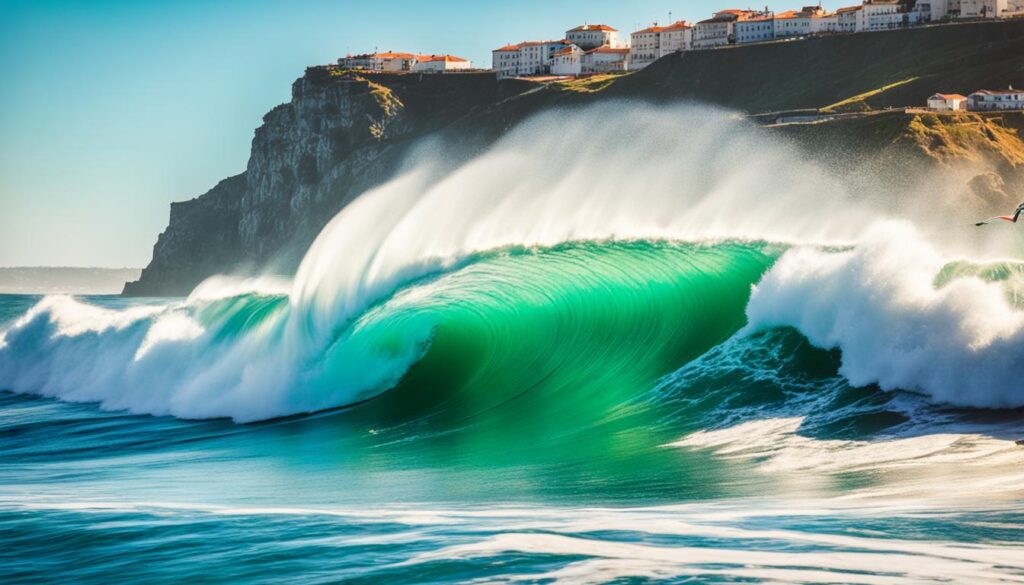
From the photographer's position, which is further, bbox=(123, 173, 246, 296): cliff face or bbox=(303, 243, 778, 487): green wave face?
bbox=(123, 173, 246, 296): cliff face

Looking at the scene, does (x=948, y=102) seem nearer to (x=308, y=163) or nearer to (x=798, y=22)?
(x=798, y=22)

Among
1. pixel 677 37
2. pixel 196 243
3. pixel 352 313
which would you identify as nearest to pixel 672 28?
pixel 677 37

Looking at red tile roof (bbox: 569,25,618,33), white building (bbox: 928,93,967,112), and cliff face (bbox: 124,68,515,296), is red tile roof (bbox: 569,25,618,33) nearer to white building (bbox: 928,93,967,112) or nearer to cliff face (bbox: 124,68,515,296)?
cliff face (bbox: 124,68,515,296)

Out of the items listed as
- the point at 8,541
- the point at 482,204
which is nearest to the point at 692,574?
the point at 8,541

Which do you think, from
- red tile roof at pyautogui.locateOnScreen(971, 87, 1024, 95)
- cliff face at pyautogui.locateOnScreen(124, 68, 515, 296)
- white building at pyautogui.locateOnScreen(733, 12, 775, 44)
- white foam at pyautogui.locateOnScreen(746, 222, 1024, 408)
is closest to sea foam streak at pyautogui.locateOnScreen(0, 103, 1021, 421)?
white foam at pyautogui.locateOnScreen(746, 222, 1024, 408)

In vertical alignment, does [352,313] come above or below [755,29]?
below

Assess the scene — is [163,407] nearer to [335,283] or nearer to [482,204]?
[335,283]
